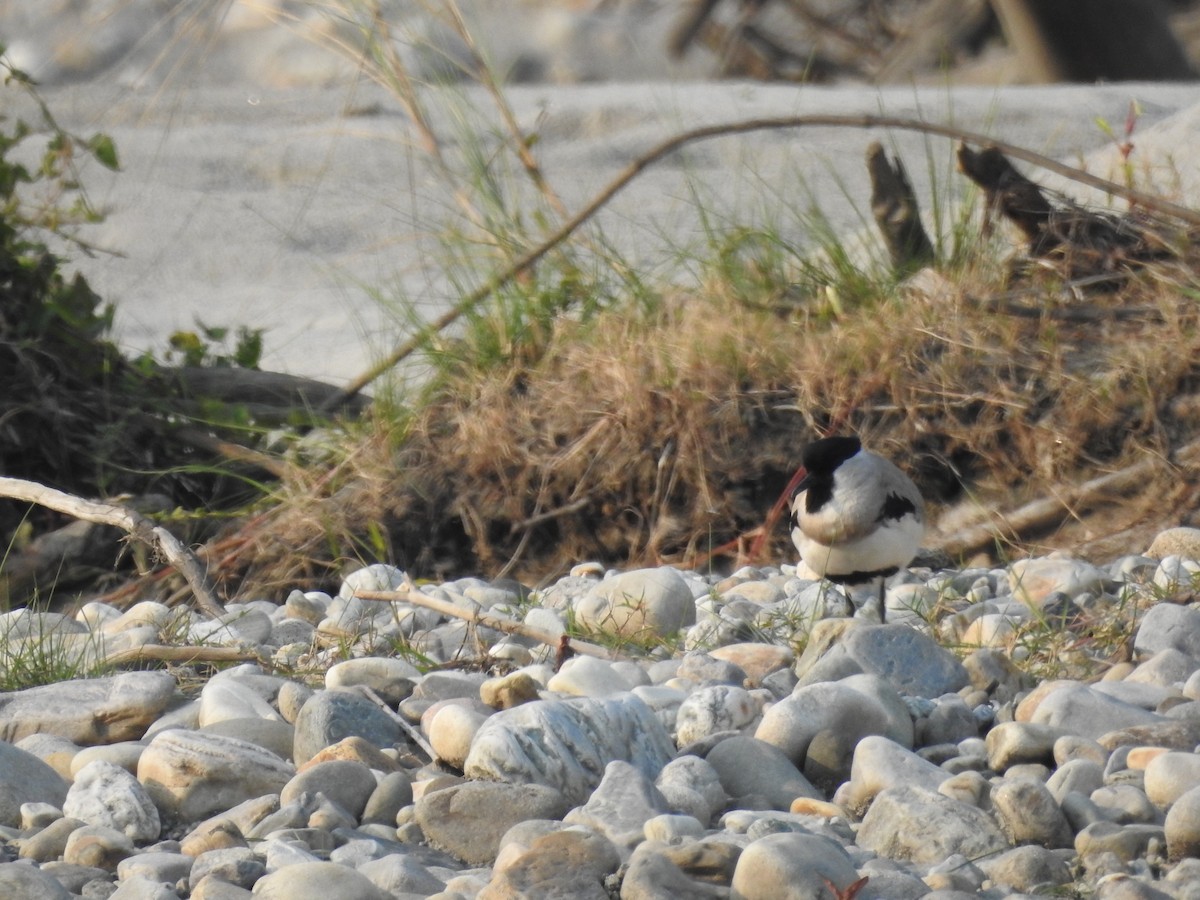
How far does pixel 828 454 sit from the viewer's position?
143 inches

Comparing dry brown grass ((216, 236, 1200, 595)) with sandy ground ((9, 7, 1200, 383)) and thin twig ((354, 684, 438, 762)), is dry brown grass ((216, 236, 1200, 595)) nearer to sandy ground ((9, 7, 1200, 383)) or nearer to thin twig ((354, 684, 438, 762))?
thin twig ((354, 684, 438, 762))

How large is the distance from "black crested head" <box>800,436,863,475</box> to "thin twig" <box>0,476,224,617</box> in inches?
53.1

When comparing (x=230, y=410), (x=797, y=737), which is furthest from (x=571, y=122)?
(x=797, y=737)

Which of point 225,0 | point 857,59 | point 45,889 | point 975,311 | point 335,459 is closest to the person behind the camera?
point 45,889

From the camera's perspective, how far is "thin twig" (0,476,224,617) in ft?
11.4

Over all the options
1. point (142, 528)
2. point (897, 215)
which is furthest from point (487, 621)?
point (897, 215)

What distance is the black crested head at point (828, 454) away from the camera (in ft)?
11.9

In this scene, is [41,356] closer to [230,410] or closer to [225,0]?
[230,410]

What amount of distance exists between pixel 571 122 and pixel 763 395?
19.6 ft

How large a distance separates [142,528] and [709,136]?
2.08 metres

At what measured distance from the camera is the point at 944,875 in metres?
1.95

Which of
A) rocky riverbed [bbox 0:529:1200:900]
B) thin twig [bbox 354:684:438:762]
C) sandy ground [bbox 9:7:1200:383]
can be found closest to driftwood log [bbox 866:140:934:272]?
rocky riverbed [bbox 0:529:1200:900]

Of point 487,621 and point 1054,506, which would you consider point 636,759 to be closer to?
point 487,621

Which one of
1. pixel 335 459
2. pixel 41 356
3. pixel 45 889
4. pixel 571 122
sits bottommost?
pixel 45 889
